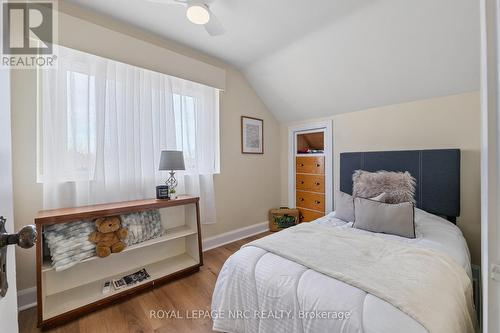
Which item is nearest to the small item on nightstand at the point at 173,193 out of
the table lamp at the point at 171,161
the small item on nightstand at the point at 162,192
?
the small item on nightstand at the point at 162,192

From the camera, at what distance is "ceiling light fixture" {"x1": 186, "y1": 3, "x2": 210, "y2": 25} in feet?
5.34

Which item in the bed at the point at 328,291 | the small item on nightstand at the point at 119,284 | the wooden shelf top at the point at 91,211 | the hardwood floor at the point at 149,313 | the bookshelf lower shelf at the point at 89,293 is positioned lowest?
the hardwood floor at the point at 149,313

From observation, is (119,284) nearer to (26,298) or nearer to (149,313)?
(149,313)

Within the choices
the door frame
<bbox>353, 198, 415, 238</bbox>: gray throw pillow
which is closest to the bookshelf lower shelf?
<bbox>353, 198, 415, 238</bbox>: gray throw pillow

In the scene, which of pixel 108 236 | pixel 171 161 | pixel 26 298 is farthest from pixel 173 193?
pixel 26 298

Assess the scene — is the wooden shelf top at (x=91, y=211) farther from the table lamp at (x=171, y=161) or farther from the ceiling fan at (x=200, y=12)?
the ceiling fan at (x=200, y=12)

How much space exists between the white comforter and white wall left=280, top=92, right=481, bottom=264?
76 cm

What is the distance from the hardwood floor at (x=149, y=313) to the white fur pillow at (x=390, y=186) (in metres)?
1.89

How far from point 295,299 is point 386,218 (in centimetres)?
115

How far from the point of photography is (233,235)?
3039 millimetres

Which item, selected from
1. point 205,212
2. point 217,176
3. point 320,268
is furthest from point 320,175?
point 320,268

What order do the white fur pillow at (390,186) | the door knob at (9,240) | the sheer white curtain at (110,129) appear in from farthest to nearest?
the white fur pillow at (390,186) → the sheer white curtain at (110,129) → the door knob at (9,240)

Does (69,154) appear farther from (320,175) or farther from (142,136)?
(320,175)

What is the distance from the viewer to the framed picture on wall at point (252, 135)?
316 centimetres
